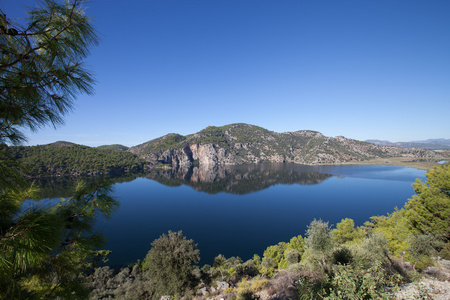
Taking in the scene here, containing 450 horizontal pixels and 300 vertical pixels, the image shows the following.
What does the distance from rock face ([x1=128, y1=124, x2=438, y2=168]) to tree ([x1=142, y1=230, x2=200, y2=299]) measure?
140464 mm

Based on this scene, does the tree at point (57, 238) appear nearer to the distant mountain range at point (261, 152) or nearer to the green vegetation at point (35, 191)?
the green vegetation at point (35, 191)

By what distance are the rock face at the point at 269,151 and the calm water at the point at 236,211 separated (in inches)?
3136

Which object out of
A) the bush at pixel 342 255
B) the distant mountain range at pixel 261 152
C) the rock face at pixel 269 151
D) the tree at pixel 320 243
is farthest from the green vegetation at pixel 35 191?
the rock face at pixel 269 151

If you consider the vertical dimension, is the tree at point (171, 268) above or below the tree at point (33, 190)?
below

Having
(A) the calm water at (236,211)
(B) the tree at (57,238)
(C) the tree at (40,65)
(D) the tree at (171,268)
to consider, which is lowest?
(A) the calm water at (236,211)

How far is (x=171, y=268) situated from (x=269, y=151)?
167346 millimetres

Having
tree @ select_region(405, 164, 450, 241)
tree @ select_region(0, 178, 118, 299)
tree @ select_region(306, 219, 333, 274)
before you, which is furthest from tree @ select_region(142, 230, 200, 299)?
tree @ select_region(405, 164, 450, 241)

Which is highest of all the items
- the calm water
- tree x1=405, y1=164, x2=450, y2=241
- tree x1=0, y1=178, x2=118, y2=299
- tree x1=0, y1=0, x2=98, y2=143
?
tree x1=0, y1=0, x2=98, y2=143

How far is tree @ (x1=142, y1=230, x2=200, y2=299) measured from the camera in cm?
→ 1078

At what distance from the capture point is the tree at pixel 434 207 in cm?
1114

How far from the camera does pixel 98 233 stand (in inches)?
88.2

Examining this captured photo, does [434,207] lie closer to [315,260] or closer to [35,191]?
[315,260]

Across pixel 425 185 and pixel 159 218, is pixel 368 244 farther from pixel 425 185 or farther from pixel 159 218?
pixel 159 218

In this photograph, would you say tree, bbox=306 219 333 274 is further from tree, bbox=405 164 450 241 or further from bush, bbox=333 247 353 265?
tree, bbox=405 164 450 241
